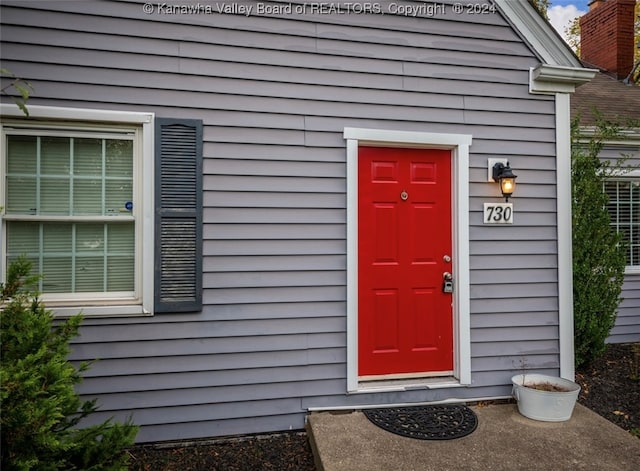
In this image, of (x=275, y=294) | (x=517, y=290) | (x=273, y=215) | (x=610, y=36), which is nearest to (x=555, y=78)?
(x=517, y=290)

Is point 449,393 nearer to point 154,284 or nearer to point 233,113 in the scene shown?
point 154,284

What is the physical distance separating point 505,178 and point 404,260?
101 cm

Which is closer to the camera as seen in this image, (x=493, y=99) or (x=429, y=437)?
(x=429, y=437)

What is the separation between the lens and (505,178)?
319 cm

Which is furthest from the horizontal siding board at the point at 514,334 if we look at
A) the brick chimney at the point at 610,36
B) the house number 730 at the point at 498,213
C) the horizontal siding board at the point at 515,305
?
the brick chimney at the point at 610,36

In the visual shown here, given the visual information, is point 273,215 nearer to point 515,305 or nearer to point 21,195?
point 21,195

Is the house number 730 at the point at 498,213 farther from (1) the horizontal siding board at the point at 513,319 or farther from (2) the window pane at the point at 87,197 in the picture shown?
(2) the window pane at the point at 87,197

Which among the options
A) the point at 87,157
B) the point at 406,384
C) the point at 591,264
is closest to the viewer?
the point at 87,157

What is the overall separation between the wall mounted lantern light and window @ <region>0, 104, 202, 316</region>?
2283 mm

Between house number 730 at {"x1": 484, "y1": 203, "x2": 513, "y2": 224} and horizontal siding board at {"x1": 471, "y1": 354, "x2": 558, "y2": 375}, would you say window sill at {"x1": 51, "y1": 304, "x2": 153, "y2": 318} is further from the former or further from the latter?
house number 730 at {"x1": 484, "y1": 203, "x2": 513, "y2": 224}

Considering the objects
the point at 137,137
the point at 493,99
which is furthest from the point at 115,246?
the point at 493,99

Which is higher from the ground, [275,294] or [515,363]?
[275,294]

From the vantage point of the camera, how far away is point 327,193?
3059 millimetres

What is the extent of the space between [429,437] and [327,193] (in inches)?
70.6
